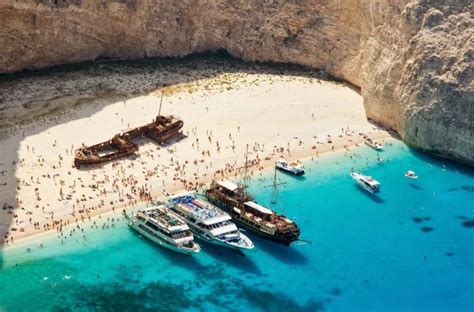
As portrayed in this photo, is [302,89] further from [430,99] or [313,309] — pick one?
[313,309]

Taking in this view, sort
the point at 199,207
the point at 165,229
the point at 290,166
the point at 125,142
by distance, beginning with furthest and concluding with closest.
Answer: the point at 290,166 → the point at 125,142 → the point at 199,207 → the point at 165,229

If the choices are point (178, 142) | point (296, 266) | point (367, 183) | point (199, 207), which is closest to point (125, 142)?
point (178, 142)

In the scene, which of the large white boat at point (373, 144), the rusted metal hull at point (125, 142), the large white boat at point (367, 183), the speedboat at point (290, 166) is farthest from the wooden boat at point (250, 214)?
the large white boat at point (373, 144)

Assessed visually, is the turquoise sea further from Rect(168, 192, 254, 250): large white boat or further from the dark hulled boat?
the dark hulled boat

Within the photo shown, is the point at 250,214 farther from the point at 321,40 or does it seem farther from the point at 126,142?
the point at 321,40

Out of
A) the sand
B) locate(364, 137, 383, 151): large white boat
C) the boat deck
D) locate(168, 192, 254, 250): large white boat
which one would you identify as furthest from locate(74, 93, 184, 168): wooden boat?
locate(364, 137, 383, 151): large white boat

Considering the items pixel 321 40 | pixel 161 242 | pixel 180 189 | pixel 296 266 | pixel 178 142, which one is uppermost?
pixel 321 40

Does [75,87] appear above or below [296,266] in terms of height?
above
